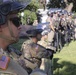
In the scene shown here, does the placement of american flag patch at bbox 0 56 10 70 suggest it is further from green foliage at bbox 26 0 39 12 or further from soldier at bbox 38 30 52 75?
green foliage at bbox 26 0 39 12

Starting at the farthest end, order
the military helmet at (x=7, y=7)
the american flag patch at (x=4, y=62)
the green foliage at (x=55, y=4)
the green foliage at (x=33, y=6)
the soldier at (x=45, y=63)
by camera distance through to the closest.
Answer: the green foliage at (x=55, y=4)
the green foliage at (x=33, y=6)
the soldier at (x=45, y=63)
the military helmet at (x=7, y=7)
the american flag patch at (x=4, y=62)

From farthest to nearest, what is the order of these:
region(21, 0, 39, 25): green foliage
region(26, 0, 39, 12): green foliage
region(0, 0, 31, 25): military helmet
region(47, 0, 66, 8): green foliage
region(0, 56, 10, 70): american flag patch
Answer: region(47, 0, 66, 8): green foliage
region(26, 0, 39, 12): green foliage
region(21, 0, 39, 25): green foliage
region(0, 0, 31, 25): military helmet
region(0, 56, 10, 70): american flag patch

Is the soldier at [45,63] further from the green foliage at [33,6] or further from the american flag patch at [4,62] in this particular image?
the green foliage at [33,6]

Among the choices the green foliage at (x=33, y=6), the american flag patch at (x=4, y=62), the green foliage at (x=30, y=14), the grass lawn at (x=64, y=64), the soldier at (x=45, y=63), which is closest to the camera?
the american flag patch at (x=4, y=62)

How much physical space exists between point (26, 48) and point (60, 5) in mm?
41715

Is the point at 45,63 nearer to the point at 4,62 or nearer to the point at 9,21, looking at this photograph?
the point at 9,21

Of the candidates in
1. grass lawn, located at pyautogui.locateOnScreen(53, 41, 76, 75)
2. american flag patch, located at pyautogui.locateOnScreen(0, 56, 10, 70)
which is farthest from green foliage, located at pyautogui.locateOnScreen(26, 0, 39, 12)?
american flag patch, located at pyautogui.locateOnScreen(0, 56, 10, 70)

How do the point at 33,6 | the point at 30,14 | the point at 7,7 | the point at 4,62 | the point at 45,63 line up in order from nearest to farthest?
the point at 4,62
the point at 7,7
the point at 45,63
the point at 30,14
the point at 33,6

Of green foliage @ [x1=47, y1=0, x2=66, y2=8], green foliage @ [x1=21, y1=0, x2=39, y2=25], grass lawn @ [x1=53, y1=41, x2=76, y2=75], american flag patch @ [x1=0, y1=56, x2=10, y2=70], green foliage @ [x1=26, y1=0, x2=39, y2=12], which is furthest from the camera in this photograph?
green foliage @ [x1=47, y1=0, x2=66, y2=8]

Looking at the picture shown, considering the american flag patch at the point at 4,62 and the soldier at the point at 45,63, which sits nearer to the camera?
the american flag patch at the point at 4,62

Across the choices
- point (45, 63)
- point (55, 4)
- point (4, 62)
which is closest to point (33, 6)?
point (55, 4)

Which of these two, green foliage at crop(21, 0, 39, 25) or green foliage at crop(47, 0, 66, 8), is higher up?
green foliage at crop(21, 0, 39, 25)

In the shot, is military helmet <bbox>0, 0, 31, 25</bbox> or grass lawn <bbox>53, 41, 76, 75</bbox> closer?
military helmet <bbox>0, 0, 31, 25</bbox>

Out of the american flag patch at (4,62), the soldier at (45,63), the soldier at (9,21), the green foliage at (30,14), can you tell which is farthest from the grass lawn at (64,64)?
the green foliage at (30,14)
